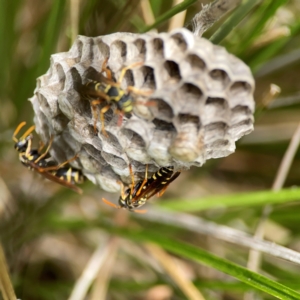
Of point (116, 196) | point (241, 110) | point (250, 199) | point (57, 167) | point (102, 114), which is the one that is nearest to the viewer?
point (241, 110)

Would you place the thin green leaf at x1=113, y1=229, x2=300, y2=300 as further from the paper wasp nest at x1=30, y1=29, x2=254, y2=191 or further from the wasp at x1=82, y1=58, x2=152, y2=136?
the wasp at x1=82, y1=58, x2=152, y2=136


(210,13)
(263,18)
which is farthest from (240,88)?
(263,18)

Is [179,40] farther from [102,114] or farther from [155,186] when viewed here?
[155,186]

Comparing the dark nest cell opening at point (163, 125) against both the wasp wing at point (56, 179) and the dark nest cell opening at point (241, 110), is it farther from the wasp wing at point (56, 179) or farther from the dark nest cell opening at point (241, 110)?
the wasp wing at point (56, 179)

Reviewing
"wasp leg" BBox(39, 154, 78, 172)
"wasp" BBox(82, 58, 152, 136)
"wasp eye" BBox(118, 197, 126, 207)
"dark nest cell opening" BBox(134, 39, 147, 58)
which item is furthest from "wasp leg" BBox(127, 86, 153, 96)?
"wasp eye" BBox(118, 197, 126, 207)

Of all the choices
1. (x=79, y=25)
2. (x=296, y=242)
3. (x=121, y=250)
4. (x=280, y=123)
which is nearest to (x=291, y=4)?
(x=280, y=123)

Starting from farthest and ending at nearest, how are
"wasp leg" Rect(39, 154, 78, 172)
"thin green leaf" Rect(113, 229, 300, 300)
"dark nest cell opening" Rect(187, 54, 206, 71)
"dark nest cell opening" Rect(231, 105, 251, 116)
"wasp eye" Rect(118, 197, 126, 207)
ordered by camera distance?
"wasp eye" Rect(118, 197, 126, 207), "wasp leg" Rect(39, 154, 78, 172), "thin green leaf" Rect(113, 229, 300, 300), "dark nest cell opening" Rect(231, 105, 251, 116), "dark nest cell opening" Rect(187, 54, 206, 71)
